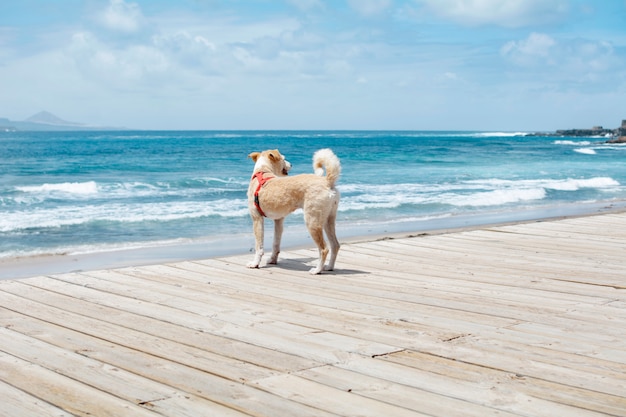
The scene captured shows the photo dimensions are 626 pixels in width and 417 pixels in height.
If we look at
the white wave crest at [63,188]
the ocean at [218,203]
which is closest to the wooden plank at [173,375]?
the ocean at [218,203]

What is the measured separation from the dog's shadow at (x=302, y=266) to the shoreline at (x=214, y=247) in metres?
1.40

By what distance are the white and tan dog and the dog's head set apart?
0.04 feet

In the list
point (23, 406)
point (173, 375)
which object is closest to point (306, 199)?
point (173, 375)

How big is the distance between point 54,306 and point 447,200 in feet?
43.3

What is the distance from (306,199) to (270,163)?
33.4 inches

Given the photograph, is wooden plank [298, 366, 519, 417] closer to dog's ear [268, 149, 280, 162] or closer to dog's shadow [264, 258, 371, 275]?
dog's shadow [264, 258, 371, 275]

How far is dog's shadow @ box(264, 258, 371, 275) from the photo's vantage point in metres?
6.34

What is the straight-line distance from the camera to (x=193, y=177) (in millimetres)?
25547

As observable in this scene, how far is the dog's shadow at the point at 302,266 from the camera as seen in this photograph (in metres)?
6.34

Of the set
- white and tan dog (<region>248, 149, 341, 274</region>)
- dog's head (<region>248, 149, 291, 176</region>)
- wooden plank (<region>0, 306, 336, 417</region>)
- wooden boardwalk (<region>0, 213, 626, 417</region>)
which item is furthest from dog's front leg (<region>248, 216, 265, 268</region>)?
wooden plank (<region>0, 306, 336, 417</region>)

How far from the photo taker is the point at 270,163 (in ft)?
22.4

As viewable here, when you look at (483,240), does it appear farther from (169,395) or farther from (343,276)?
(169,395)

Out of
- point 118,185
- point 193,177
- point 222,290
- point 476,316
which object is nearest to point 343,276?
point 222,290

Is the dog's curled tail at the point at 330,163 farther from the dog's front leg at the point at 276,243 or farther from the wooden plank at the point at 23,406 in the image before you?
the wooden plank at the point at 23,406
